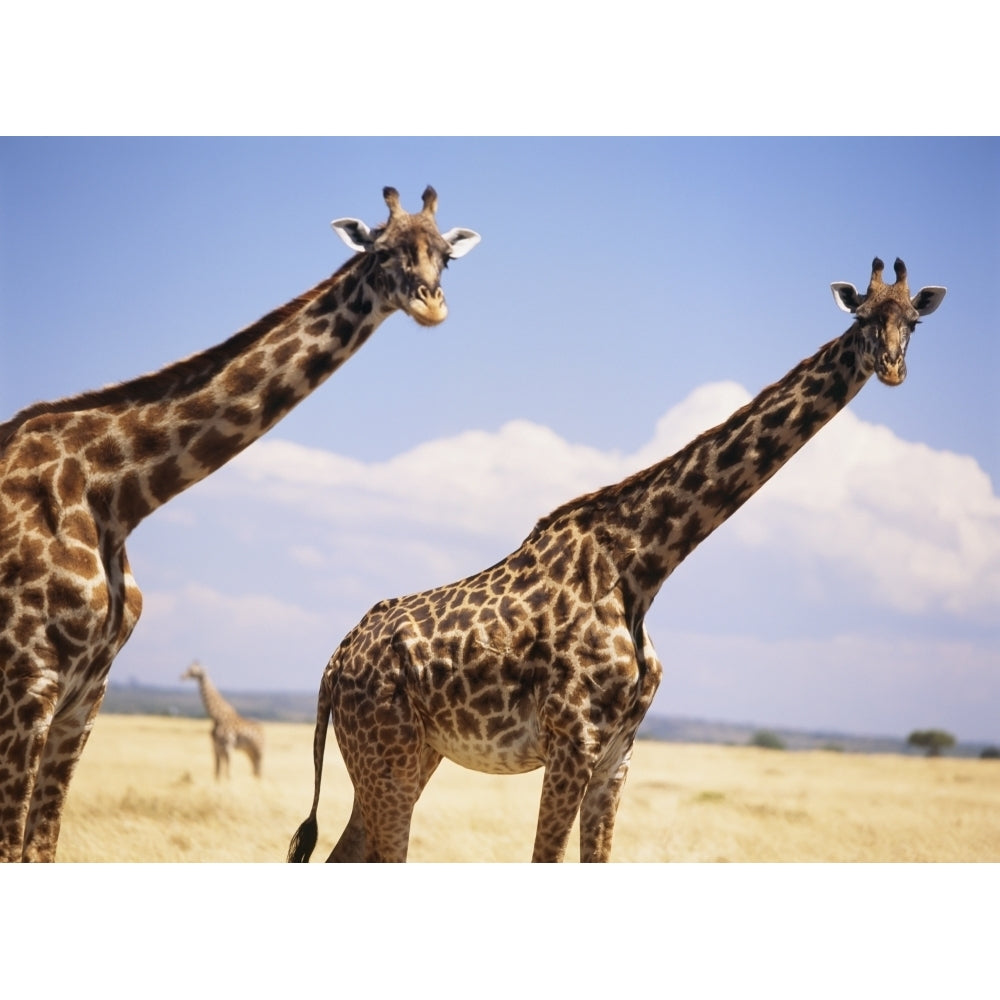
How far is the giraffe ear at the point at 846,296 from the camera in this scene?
7219 mm

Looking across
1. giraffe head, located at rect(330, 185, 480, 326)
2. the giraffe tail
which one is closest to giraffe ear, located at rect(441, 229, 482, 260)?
giraffe head, located at rect(330, 185, 480, 326)

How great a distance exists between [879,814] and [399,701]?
28.3 feet

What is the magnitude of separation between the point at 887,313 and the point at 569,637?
236 centimetres

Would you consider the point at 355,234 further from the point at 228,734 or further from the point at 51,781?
the point at 228,734

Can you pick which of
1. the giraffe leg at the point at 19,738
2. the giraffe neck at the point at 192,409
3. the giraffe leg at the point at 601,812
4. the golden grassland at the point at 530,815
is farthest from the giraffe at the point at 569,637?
the golden grassland at the point at 530,815

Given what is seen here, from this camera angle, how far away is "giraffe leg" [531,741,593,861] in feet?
21.7

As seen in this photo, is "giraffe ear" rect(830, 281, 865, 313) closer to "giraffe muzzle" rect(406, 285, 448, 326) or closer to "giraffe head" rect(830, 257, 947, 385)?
"giraffe head" rect(830, 257, 947, 385)

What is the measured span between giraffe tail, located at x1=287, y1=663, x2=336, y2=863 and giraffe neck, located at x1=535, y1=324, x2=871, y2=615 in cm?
174

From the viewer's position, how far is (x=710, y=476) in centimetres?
720

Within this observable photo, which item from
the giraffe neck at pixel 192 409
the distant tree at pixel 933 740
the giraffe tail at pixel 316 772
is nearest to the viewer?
the giraffe neck at pixel 192 409

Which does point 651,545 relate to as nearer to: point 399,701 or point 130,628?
point 399,701

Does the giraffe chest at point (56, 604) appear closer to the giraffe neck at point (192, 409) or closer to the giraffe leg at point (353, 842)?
the giraffe neck at point (192, 409)

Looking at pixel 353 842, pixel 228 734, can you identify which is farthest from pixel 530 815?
pixel 228 734

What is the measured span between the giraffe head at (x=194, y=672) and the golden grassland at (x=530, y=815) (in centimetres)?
143
